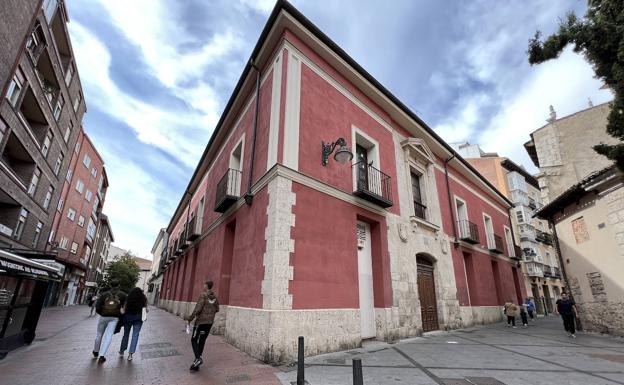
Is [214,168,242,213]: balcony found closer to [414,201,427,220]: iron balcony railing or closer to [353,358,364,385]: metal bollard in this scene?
[353,358,364,385]: metal bollard

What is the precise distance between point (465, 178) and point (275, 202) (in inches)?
523

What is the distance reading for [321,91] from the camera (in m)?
8.24

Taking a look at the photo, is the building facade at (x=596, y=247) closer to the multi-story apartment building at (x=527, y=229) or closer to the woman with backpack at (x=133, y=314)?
the multi-story apartment building at (x=527, y=229)

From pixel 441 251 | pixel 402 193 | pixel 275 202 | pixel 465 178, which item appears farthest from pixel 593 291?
pixel 275 202

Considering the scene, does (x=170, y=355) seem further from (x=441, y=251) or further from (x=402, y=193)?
(x=441, y=251)

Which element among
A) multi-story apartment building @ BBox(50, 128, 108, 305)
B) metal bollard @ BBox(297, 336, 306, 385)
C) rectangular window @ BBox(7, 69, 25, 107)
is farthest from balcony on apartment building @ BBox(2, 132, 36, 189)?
metal bollard @ BBox(297, 336, 306, 385)

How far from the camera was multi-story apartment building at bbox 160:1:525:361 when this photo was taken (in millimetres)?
6188

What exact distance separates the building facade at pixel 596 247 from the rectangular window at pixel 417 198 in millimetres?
5539

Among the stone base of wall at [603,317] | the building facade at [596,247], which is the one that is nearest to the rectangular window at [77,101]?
the building facade at [596,247]

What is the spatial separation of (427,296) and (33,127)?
22.6 meters

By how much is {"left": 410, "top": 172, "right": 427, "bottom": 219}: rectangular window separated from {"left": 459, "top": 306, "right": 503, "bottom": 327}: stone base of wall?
161 inches

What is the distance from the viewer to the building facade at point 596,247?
9391 mm

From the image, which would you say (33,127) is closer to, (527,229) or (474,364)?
(474,364)

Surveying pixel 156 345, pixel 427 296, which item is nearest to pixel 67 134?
pixel 156 345
